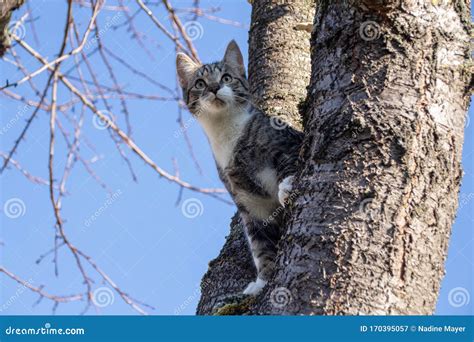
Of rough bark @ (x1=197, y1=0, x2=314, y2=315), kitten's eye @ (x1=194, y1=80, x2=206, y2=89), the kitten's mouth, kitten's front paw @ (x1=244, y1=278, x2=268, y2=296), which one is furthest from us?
kitten's eye @ (x1=194, y1=80, x2=206, y2=89)

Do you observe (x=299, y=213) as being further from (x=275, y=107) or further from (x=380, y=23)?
(x=275, y=107)

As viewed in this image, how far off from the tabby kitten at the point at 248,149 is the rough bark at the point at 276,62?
0.12 meters

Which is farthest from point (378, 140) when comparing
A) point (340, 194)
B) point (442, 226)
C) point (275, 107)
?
point (275, 107)

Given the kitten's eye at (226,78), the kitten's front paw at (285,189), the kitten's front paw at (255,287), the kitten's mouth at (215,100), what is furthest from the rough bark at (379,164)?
the kitten's eye at (226,78)

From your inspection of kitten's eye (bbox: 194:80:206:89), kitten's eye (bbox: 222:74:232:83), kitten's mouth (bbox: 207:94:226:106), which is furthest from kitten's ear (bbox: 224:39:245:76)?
kitten's mouth (bbox: 207:94:226:106)

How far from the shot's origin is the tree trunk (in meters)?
1.81

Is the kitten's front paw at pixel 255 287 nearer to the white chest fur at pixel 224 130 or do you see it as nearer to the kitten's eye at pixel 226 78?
the white chest fur at pixel 224 130

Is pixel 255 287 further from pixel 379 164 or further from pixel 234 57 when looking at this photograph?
pixel 234 57

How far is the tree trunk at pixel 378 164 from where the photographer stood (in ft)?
5.95

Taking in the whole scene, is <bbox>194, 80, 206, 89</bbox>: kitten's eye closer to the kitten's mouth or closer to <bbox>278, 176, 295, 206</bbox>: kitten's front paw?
the kitten's mouth

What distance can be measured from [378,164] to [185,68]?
2227 mm

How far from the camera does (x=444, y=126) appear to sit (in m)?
2.03

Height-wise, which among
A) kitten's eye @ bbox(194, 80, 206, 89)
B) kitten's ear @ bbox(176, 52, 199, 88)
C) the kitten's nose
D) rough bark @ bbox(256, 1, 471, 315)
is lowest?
rough bark @ bbox(256, 1, 471, 315)

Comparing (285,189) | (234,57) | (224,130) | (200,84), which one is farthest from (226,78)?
(285,189)
